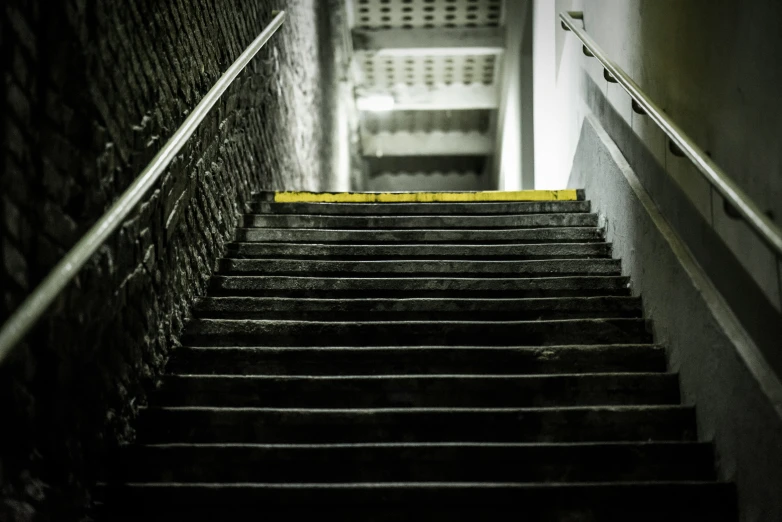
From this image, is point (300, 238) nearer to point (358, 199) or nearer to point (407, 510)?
point (358, 199)

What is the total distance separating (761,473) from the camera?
6.19ft

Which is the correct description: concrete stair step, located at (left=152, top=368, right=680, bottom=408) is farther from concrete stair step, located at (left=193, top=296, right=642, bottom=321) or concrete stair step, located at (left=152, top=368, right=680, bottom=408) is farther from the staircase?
concrete stair step, located at (left=193, top=296, right=642, bottom=321)

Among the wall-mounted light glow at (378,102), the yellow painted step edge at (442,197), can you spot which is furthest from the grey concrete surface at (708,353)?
the wall-mounted light glow at (378,102)

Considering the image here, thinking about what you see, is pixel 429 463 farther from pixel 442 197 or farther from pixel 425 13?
pixel 425 13

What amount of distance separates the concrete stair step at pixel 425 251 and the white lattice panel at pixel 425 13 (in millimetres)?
5698

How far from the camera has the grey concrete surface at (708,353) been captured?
188 cm

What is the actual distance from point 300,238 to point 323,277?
0.51 metres

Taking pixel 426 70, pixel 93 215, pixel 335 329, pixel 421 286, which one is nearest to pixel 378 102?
pixel 426 70

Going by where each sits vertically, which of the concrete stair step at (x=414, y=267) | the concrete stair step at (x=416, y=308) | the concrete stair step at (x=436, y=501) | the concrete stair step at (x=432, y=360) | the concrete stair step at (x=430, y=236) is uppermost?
the concrete stair step at (x=430, y=236)

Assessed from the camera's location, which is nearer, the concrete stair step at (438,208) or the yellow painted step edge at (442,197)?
the concrete stair step at (438,208)

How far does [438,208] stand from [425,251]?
0.57 metres

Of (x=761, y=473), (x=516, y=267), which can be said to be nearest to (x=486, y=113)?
(x=516, y=267)

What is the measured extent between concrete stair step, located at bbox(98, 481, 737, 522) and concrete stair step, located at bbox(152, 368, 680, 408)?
1.68 feet

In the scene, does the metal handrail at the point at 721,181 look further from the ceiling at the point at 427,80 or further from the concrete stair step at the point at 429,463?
the ceiling at the point at 427,80
